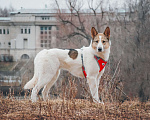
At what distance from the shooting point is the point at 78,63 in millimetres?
6965

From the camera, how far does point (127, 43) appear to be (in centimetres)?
2569

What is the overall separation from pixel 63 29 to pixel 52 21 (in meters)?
35.8

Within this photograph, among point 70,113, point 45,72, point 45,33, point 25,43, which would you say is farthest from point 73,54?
point 25,43

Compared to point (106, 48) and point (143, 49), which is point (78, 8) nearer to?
point (143, 49)

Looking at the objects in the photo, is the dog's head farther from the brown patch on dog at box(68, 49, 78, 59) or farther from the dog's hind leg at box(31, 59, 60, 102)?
the dog's hind leg at box(31, 59, 60, 102)

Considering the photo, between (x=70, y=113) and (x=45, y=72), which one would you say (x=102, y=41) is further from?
(x=70, y=113)

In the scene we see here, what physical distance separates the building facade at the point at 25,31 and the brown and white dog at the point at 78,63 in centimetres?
6425

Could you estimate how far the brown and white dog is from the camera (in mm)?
6605

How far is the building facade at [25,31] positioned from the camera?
72.2 m

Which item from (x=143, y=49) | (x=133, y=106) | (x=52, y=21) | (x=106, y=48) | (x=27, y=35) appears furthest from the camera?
(x=27, y=35)

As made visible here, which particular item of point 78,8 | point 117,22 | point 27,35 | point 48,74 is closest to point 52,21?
point 27,35

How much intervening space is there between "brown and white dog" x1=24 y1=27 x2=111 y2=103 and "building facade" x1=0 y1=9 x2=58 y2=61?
6425 centimetres

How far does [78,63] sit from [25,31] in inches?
2821

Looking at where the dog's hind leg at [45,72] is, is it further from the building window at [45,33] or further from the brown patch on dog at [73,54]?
the building window at [45,33]
